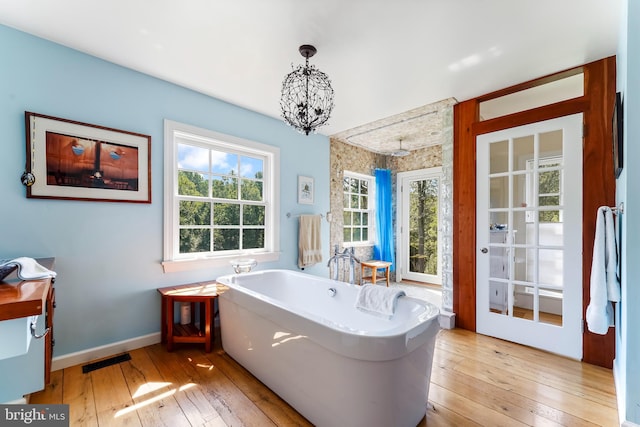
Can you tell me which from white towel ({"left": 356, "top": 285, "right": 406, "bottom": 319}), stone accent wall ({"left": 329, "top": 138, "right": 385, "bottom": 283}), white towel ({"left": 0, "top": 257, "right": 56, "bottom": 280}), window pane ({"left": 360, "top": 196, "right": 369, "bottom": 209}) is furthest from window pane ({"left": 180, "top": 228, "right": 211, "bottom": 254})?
window pane ({"left": 360, "top": 196, "right": 369, "bottom": 209})

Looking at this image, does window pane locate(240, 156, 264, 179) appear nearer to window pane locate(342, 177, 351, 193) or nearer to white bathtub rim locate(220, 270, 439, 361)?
window pane locate(342, 177, 351, 193)

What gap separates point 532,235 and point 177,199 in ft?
11.2

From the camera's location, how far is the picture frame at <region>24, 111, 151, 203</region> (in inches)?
80.4

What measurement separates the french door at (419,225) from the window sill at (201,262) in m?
2.88

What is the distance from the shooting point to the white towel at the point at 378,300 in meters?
1.98

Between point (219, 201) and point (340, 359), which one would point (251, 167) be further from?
point (340, 359)

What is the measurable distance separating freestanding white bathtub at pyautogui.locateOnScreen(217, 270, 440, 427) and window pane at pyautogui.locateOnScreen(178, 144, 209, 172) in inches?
57.2

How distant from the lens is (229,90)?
2.83 metres

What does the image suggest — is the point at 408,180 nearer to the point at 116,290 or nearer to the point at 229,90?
the point at 229,90

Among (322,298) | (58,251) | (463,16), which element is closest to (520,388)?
(322,298)

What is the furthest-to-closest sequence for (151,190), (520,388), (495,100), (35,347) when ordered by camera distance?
(495,100) < (151,190) < (520,388) < (35,347)

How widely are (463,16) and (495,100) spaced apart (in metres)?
1.55

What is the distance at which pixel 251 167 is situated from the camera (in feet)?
11.3

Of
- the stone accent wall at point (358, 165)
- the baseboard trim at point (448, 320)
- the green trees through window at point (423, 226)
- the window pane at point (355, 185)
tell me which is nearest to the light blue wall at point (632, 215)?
the baseboard trim at point (448, 320)
